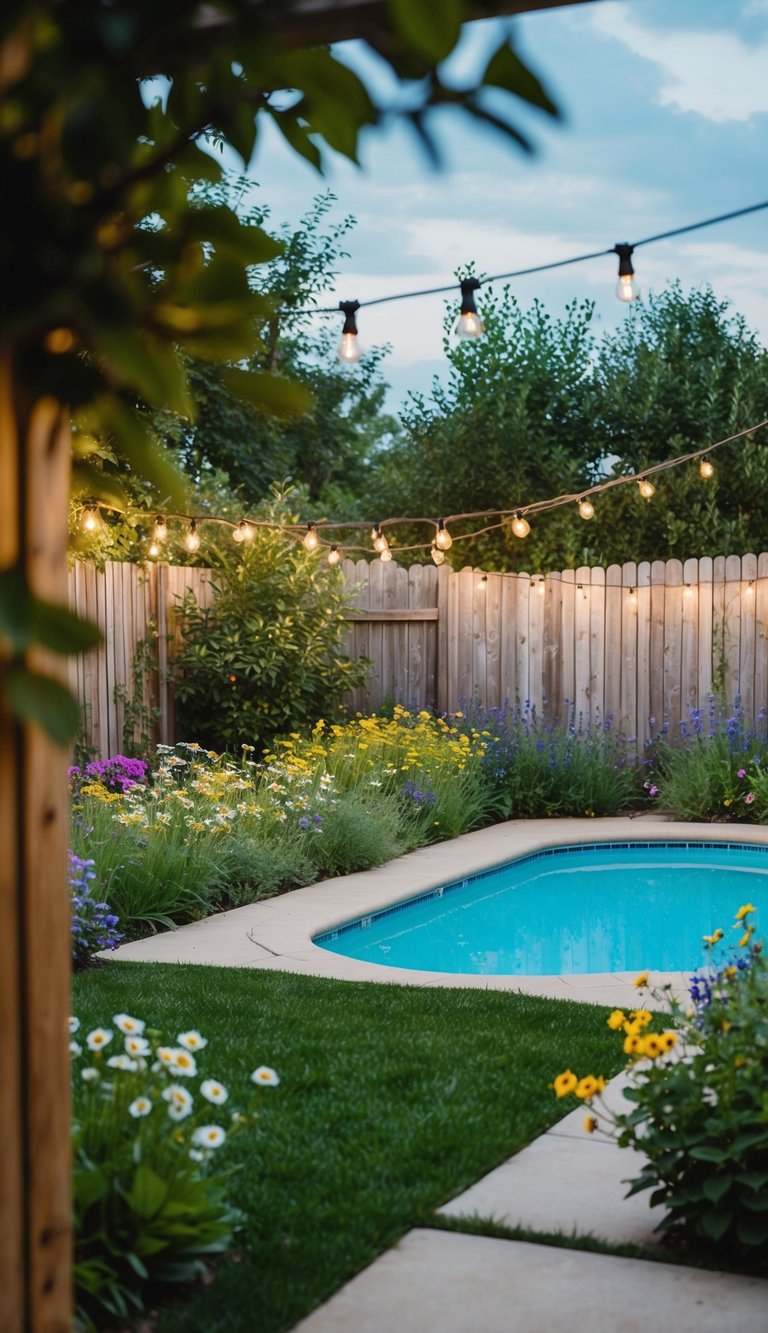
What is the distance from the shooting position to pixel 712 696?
34.0 ft

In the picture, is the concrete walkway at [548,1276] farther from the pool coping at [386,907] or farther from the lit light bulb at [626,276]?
the lit light bulb at [626,276]

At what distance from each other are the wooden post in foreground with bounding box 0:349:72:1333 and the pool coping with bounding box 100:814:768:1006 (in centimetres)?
354

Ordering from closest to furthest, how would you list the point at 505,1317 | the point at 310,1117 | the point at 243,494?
the point at 505,1317, the point at 310,1117, the point at 243,494

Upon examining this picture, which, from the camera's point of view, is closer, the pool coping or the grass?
the grass

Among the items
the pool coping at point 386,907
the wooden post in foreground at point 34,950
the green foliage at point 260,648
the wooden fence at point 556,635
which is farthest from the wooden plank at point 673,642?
the wooden post in foreground at point 34,950

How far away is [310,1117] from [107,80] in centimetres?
285

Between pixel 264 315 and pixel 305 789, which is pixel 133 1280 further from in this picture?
pixel 305 789

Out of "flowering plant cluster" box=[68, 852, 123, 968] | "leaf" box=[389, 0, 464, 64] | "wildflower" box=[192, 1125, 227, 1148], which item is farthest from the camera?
"flowering plant cluster" box=[68, 852, 123, 968]

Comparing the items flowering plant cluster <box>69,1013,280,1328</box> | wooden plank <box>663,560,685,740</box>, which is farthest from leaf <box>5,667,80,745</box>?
wooden plank <box>663,560,685,740</box>

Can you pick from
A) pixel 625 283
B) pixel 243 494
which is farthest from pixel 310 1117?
pixel 243 494

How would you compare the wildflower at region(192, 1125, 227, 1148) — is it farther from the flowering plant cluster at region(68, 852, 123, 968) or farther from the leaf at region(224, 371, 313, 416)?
the flowering plant cluster at region(68, 852, 123, 968)

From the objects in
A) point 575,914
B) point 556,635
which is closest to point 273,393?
point 575,914

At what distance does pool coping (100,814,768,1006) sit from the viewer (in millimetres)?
5125

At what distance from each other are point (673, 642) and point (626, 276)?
492 centimetres
